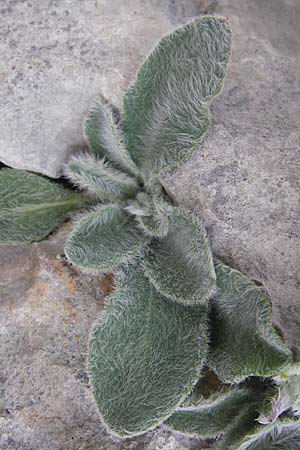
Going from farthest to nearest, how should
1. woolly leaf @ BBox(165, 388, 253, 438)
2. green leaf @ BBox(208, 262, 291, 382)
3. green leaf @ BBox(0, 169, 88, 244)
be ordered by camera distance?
green leaf @ BBox(0, 169, 88, 244) → woolly leaf @ BBox(165, 388, 253, 438) → green leaf @ BBox(208, 262, 291, 382)

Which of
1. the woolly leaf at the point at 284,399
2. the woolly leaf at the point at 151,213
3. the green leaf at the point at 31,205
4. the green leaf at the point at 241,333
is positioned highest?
the green leaf at the point at 31,205

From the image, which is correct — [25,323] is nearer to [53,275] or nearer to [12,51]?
[53,275]

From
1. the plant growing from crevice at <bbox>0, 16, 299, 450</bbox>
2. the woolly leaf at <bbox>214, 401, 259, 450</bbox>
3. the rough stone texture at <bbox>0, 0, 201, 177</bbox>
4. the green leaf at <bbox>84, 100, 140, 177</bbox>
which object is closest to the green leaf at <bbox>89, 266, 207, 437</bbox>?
the plant growing from crevice at <bbox>0, 16, 299, 450</bbox>

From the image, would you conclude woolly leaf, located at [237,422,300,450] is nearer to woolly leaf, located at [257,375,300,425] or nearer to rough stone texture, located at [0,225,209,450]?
woolly leaf, located at [257,375,300,425]

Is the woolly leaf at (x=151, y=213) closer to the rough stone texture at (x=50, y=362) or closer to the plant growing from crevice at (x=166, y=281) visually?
the plant growing from crevice at (x=166, y=281)

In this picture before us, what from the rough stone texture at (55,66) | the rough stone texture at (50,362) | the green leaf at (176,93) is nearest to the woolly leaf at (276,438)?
the rough stone texture at (50,362)

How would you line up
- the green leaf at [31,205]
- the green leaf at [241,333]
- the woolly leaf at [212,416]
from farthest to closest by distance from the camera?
the green leaf at [31,205] → the woolly leaf at [212,416] → the green leaf at [241,333]
